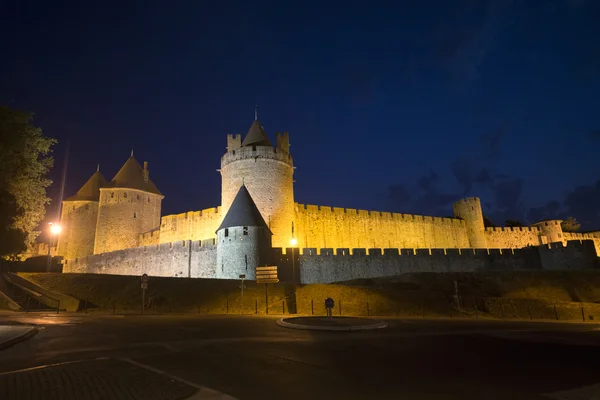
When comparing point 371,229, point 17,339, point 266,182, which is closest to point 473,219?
point 371,229

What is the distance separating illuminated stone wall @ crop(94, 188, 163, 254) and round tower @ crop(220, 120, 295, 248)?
13.2m

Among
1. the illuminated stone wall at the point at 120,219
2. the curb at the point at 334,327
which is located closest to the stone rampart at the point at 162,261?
the illuminated stone wall at the point at 120,219

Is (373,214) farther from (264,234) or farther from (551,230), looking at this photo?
(551,230)

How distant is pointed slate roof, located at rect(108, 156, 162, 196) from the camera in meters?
37.7

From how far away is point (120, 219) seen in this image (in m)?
36.6

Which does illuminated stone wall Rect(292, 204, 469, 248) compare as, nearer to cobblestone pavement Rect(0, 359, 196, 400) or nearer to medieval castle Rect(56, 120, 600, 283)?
medieval castle Rect(56, 120, 600, 283)

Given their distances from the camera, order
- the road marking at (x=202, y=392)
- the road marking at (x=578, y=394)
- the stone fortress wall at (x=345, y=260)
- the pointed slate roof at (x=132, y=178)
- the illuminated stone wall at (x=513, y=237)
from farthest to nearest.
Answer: the illuminated stone wall at (x=513, y=237) < the pointed slate roof at (x=132, y=178) < the stone fortress wall at (x=345, y=260) < the road marking at (x=578, y=394) < the road marking at (x=202, y=392)

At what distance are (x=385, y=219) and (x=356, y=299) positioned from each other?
20.6 m

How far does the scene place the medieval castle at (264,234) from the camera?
80.4ft

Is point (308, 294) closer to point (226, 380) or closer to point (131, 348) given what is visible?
point (131, 348)

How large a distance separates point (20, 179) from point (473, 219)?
42.8 m

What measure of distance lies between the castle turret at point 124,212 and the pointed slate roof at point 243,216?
1741cm

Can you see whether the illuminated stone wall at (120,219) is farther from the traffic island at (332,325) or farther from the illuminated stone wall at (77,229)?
the traffic island at (332,325)

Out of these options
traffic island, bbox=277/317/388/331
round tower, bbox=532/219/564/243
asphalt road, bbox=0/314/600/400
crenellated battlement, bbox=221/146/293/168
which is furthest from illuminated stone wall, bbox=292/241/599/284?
round tower, bbox=532/219/564/243
